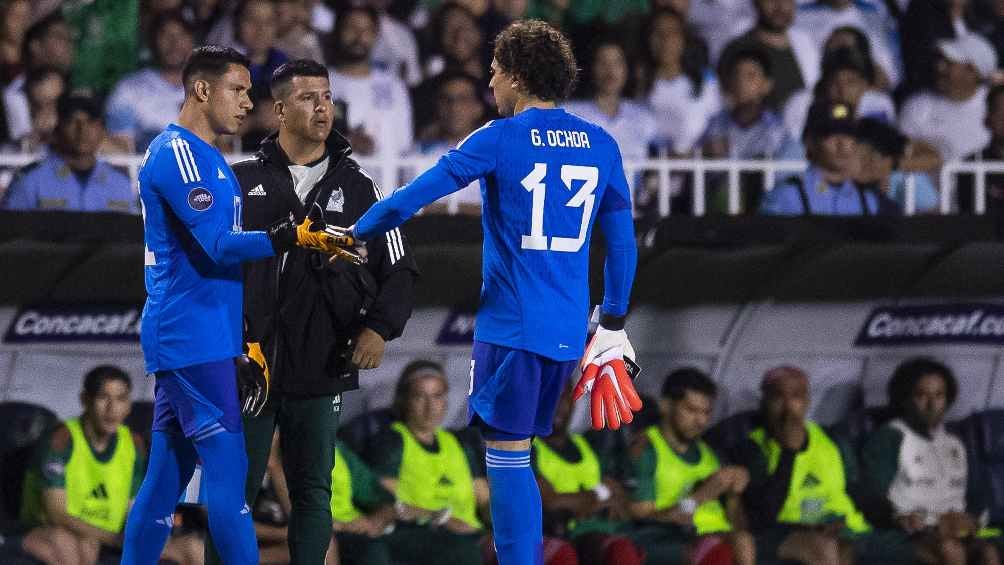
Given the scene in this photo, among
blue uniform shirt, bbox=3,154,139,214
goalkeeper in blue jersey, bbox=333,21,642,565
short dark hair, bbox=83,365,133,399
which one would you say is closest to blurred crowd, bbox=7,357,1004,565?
short dark hair, bbox=83,365,133,399

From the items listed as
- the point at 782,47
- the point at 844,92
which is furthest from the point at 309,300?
the point at 782,47

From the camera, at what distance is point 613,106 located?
856cm

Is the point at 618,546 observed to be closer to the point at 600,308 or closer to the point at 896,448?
the point at 896,448

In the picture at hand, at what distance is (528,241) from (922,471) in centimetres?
407

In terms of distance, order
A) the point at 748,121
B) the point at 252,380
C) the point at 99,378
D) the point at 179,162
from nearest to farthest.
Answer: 1. the point at 179,162
2. the point at 252,380
3. the point at 99,378
4. the point at 748,121

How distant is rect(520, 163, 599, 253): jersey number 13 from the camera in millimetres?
4859

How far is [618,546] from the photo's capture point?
300 inches

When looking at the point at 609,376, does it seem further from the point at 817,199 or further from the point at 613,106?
the point at 613,106

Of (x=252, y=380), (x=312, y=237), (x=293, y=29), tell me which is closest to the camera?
(x=312, y=237)

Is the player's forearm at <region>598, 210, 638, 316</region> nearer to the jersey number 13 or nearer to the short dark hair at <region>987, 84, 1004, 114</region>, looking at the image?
the jersey number 13

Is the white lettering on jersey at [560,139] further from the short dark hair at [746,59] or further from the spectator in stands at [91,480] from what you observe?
the short dark hair at [746,59]

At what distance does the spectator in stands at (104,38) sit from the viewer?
831 centimetres

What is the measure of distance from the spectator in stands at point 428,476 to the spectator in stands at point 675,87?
6.03 feet

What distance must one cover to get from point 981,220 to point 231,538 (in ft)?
13.8
